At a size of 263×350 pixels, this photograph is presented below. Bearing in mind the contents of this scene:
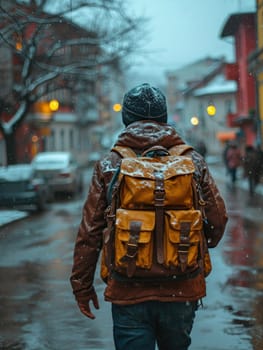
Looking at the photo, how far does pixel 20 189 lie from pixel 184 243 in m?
16.4

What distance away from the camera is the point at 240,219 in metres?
15.2

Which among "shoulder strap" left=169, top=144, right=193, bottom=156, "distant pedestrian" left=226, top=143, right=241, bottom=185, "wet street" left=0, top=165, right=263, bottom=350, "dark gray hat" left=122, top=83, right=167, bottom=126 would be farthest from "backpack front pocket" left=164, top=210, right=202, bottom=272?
"distant pedestrian" left=226, top=143, right=241, bottom=185

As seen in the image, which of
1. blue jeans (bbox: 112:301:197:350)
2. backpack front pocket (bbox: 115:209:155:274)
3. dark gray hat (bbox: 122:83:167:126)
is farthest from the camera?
dark gray hat (bbox: 122:83:167:126)

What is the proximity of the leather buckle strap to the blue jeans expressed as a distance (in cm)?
27

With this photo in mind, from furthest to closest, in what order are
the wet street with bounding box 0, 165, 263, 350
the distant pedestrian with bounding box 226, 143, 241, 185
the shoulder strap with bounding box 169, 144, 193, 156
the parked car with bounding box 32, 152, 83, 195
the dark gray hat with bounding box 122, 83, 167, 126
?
1. the distant pedestrian with bounding box 226, 143, 241, 185
2. the parked car with bounding box 32, 152, 83, 195
3. the wet street with bounding box 0, 165, 263, 350
4. the dark gray hat with bounding box 122, 83, 167, 126
5. the shoulder strap with bounding box 169, 144, 193, 156

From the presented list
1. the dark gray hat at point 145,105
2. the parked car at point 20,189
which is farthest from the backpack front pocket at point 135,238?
the parked car at point 20,189

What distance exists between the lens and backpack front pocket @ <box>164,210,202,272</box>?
111 inches

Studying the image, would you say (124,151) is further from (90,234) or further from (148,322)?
(148,322)

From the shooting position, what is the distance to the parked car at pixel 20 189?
18578 millimetres

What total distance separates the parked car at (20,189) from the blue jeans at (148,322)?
1570 cm

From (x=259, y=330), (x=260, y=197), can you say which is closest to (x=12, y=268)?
(x=259, y=330)

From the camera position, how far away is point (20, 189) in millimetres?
18844

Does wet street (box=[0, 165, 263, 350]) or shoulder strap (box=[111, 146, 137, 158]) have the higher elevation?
shoulder strap (box=[111, 146, 137, 158])

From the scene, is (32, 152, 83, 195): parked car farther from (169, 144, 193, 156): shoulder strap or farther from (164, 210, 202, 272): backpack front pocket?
(164, 210, 202, 272): backpack front pocket
